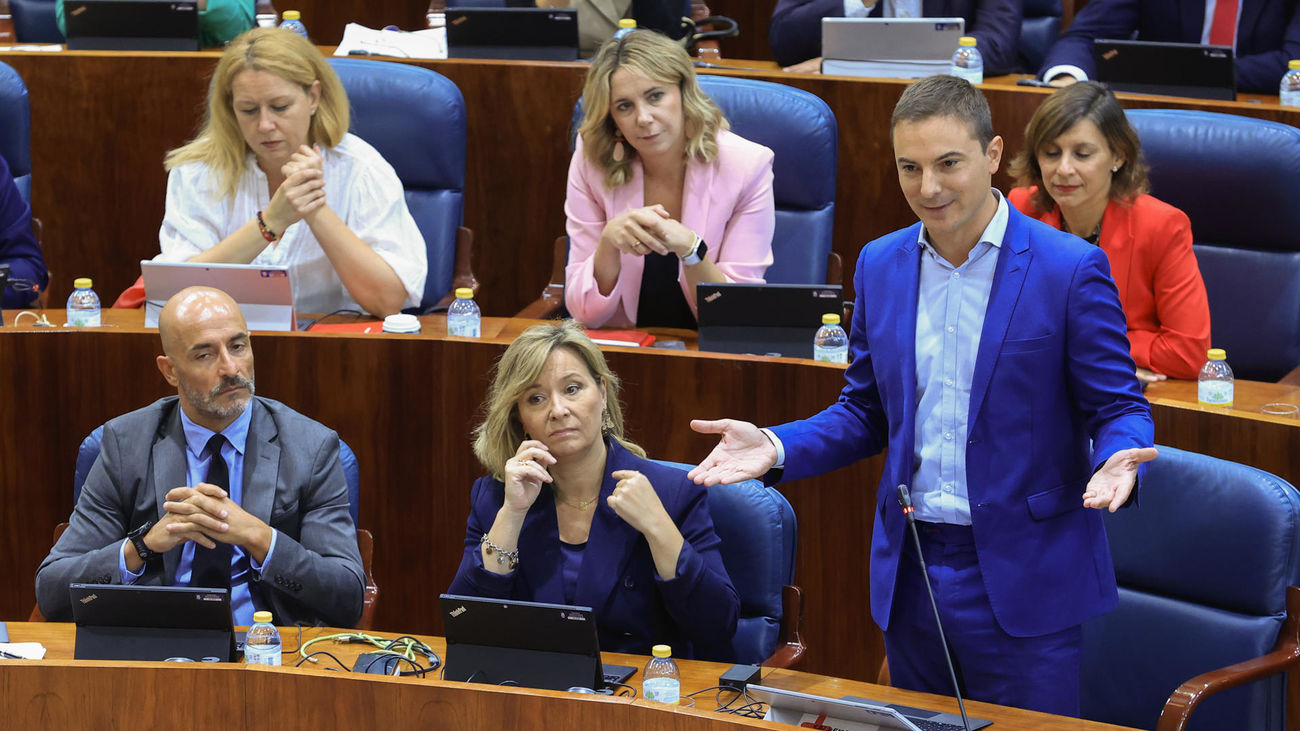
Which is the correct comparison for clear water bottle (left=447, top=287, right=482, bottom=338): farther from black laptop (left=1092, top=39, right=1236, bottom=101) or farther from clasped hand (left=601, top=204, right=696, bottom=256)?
black laptop (left=1092, top=39, right=1236, bottom=101)

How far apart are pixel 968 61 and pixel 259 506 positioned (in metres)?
2.01

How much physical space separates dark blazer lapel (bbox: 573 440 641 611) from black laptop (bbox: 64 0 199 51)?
2192 millimetres

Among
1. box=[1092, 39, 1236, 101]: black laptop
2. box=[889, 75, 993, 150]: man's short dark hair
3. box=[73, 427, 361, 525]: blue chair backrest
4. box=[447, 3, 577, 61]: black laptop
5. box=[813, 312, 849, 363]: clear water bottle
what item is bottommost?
box=[73, 427, 361, 525]: blue chair backrest

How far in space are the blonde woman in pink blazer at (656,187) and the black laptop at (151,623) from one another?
1.28 metres

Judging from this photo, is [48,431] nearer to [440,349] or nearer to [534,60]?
[440,349]

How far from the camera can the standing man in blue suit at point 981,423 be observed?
1876 mm

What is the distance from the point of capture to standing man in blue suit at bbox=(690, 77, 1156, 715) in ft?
6.15

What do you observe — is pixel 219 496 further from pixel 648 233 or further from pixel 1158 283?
pixel 1158 283

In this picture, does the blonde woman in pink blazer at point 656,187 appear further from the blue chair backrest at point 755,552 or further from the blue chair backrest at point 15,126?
the blue chair backrest at point 15,126

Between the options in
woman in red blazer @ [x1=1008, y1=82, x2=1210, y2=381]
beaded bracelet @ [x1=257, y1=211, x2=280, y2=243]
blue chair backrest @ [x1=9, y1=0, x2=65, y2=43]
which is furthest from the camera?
blue chair backrest @ [x1=9, y1=0, x2=65, y2=43]

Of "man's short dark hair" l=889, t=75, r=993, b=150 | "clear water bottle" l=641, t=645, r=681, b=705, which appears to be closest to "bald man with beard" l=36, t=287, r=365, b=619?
"clear water bottle" l=641, t=645, r=681, b=705

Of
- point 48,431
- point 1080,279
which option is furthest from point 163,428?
point 1080,279

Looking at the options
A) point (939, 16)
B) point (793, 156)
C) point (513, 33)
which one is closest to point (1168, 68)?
point (939, 16)

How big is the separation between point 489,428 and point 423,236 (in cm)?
127
